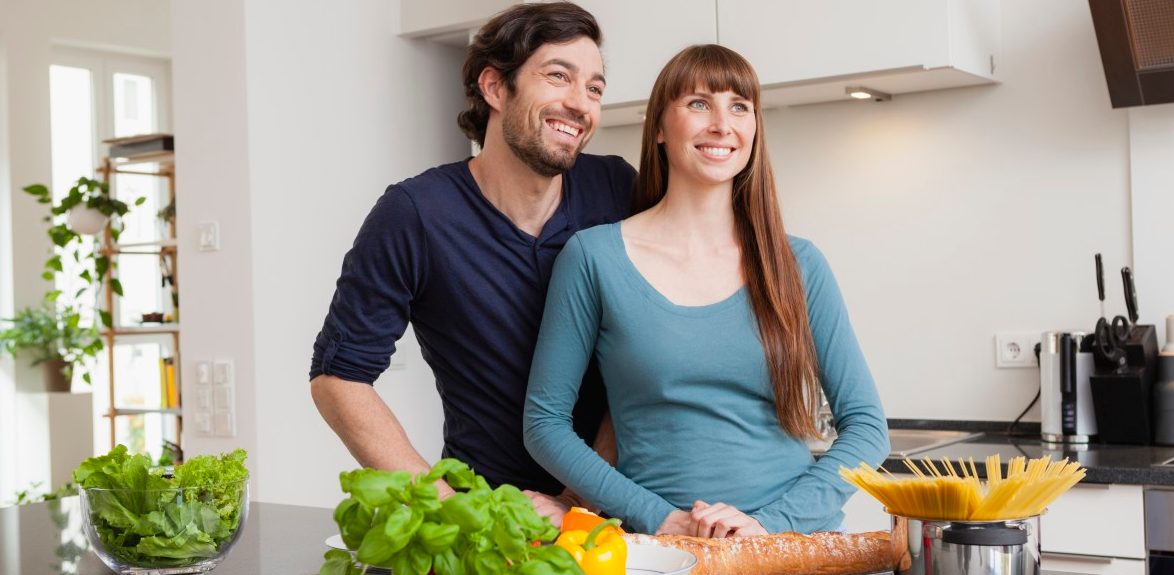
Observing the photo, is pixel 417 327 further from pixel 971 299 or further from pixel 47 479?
pixel 47 479

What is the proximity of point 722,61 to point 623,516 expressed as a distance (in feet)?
2.15

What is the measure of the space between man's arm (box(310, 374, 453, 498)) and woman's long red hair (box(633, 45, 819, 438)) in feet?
1.79

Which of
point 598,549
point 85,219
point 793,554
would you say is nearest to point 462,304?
point 793,554

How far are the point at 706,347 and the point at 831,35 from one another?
1381mm

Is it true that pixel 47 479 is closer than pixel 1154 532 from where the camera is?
No

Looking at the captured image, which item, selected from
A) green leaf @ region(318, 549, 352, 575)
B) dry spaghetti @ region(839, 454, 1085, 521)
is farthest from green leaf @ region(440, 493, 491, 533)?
dry spaghetti @ region(839, 454, 1085, 521)

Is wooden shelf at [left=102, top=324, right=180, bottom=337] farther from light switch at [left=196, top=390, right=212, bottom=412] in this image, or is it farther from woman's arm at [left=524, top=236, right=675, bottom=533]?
woman's arm at [left=524, top=236, right=675, bottom=533]

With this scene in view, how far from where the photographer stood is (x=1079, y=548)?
2445mm

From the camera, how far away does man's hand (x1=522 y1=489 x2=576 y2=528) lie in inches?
66.8

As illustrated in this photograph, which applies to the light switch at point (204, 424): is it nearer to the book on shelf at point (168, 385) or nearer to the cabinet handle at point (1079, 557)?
the book on shelf at point (168, 385)

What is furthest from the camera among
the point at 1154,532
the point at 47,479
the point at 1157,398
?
the point at 47,479

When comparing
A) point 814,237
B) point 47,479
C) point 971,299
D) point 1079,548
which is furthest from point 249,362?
point 47,479

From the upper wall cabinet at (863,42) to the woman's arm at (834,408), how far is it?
1.11m

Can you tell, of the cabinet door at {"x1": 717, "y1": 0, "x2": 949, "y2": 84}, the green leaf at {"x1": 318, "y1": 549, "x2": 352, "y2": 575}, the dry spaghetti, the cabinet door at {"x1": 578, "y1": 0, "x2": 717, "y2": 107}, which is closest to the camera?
the green leaf at {"x1": 318, "y1": 549, "x2": 352, "y2": 575}
